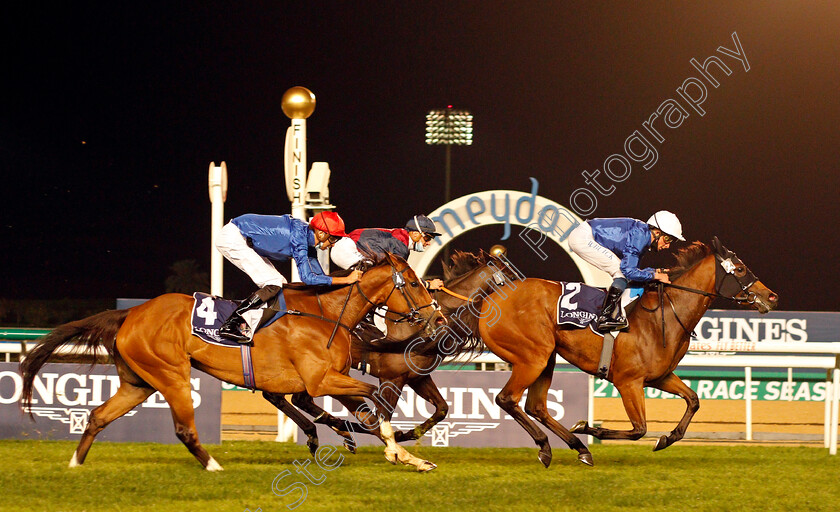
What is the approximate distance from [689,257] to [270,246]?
251cm

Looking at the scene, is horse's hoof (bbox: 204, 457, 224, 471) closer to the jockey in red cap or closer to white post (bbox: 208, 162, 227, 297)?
the jockey in red cap

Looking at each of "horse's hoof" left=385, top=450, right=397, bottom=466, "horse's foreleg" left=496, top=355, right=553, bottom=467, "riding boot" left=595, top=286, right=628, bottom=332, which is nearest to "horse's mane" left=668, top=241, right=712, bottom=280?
"riding boot" left=595, top=286, right=628, bottom=332

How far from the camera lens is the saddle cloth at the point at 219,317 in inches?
188

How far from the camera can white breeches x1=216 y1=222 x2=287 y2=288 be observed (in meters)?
4.89

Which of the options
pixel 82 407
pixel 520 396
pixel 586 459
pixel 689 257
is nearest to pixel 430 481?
pixel 520 396

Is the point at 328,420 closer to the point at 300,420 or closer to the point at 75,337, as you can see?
the point at 300,420

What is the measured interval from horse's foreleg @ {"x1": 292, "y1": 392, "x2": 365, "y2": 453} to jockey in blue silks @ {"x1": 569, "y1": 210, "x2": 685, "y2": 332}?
59.8 inches

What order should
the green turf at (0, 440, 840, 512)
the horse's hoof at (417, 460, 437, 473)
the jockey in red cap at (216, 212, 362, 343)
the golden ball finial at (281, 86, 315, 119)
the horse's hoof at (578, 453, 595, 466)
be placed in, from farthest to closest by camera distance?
the golden ball finial at (281, 86, 315, 119), the horse's hoof at (578, 453, 595, 466), the jockey in red cap at (216, 212, 362, 343), the horse's hoof at (417, 460, 437, 473), the green turf at (0, 440, 840, 512)

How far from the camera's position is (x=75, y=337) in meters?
5.11

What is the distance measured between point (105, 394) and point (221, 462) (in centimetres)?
132

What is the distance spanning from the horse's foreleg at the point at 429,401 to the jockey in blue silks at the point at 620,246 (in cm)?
105

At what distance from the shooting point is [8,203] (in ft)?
82.6

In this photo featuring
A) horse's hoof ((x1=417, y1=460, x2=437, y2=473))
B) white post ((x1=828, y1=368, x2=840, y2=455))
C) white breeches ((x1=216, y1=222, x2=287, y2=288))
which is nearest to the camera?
horse's hoof ((x1=417, y1=460, x2=437, y2=473))

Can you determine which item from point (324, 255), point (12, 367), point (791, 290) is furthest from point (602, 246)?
point (791, 290)
